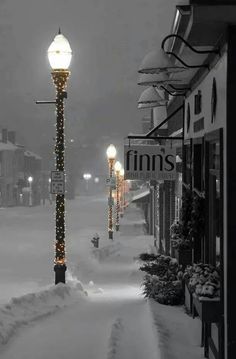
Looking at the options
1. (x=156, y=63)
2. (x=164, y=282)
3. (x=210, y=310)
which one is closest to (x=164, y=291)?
(x=164, y=282)

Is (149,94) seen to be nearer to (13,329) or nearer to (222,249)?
(13,329)

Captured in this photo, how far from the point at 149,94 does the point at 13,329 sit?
4.78 meters

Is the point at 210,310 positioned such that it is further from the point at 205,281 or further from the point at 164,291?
the point at 164,291

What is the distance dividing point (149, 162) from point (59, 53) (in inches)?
149

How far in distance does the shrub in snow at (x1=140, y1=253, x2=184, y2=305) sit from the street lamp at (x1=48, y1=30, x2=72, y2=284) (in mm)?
2011

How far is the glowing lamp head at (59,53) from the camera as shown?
13.5 m

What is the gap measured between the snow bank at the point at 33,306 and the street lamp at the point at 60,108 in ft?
2.09

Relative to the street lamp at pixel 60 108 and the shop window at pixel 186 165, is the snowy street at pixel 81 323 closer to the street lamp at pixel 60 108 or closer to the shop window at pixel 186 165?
the street lamp at pixel 60 108

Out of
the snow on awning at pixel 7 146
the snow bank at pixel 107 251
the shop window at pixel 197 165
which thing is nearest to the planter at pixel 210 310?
the shop window at pixel 197 165

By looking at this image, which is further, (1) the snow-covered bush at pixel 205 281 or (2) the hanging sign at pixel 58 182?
(2) the hanging sign at pixel 58 182

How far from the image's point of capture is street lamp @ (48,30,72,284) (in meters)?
13.5

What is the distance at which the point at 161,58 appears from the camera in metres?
7.13

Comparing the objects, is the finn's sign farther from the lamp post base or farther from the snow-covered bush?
the snow-covered bush
